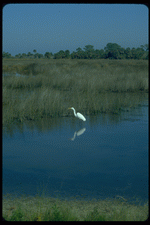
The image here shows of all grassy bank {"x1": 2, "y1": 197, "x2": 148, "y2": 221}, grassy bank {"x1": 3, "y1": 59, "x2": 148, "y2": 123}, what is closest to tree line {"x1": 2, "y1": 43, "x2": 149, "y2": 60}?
grassy bank {"x1": 3, "y1": 59, "x2": 148, "y2": 123}

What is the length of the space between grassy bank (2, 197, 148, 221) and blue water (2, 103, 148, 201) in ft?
0.88

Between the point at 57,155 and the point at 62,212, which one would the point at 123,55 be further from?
the point at 62,212

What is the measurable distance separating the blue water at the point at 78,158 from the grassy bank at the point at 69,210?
0.88ft

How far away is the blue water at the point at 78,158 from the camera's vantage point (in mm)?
4289

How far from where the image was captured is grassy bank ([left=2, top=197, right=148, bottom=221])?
289 centimetres

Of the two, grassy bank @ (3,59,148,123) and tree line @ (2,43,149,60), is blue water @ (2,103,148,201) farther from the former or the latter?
tree line @ (2,43,149,60)

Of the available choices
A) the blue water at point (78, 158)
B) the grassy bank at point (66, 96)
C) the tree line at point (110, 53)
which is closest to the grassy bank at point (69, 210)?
the blue water at point (78, 158)

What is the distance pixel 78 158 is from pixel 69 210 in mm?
2548

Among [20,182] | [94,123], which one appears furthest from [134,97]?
[20,182]

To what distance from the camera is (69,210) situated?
3064mm

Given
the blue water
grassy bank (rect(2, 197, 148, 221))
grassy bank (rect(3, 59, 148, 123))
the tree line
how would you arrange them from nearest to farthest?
1. grassy bank (rect(2, 197, 148, 221))
2. the blue water
3. grassy bank (rect(3, 59, 148, 123))
4. the tree line

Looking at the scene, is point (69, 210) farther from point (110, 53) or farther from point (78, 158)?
point (110, 53)

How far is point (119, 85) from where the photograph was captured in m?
14.2

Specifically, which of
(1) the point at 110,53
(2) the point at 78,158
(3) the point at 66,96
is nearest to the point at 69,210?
(2) the point at 78,158
